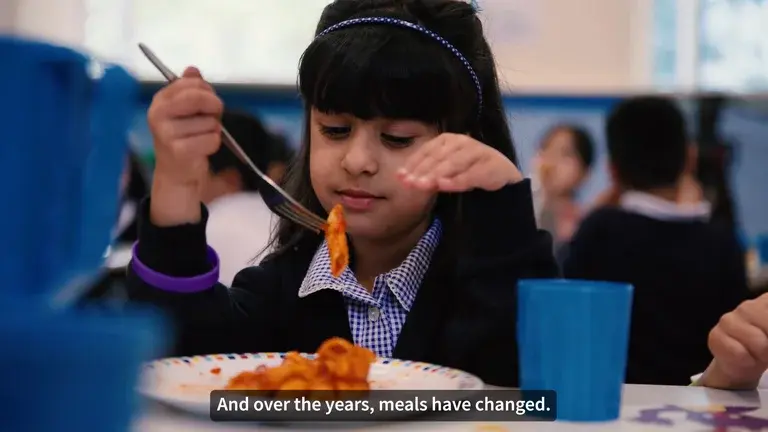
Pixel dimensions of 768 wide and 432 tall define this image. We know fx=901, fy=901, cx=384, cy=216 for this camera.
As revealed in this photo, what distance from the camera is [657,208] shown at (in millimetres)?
2172

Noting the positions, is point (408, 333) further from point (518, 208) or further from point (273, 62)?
point (273, 62)

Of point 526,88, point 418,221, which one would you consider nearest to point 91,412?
point 418,221

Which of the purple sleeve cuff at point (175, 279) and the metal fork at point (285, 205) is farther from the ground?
the metal fork at point (285, 205)

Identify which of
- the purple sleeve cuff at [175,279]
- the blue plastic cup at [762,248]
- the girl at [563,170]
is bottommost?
the blue plastic cup at [762,248]

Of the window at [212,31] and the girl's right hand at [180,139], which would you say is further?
the window at [212,31]

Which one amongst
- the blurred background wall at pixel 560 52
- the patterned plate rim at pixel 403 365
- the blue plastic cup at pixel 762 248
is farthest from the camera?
the blurred background wall at pixel 560 52

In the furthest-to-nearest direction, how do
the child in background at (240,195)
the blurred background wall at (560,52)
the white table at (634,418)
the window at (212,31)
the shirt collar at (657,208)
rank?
the window at (212,31) < the blurred background wall at (560,52) < the shirt collar at (657,208) < the child in background at (240,195) < the white table at (634,418)

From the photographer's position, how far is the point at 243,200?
1876 millimetres

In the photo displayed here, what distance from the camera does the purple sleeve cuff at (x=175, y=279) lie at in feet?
2.97

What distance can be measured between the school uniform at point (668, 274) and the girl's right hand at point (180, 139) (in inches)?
47.9

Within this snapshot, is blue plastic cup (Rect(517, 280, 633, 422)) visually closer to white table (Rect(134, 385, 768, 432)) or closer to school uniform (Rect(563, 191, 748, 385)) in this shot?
white table (Rect(134, 385, 768, 432))

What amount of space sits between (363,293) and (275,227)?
8.4 inches

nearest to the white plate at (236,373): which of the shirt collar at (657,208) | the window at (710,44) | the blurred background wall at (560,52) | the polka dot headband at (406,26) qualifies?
the polka dot headband at (406,26)

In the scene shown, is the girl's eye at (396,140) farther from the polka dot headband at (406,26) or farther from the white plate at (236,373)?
the white plate at (236,373)
